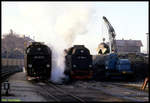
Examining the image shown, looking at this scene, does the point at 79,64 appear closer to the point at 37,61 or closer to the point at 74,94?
the point at 37,61

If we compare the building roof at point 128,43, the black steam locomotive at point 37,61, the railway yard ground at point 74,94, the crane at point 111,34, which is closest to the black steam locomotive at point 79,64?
the black steam locomotive at point 37,61

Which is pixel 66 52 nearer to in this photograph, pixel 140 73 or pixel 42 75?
pixel 42 75

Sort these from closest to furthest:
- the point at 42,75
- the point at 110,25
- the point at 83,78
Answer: the point at 42,75
the point at 83,78
the point at 110,25

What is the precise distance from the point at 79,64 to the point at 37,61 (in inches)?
179

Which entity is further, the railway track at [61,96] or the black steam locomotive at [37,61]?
the black steam locomotive at [37,61]

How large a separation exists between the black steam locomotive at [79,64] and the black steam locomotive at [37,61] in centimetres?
279

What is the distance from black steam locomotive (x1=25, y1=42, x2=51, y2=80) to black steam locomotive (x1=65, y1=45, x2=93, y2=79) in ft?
9.16

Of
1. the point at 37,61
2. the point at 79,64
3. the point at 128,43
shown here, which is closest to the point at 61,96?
the point at 37,61

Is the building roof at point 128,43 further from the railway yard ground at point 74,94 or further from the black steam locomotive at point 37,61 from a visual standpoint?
the railway yard ground at point 74,94

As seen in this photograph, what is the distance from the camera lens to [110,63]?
32.1 m

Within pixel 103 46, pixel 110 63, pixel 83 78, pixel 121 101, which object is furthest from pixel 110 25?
pixel 121 101

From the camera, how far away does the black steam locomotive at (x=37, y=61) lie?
2658 centimetres

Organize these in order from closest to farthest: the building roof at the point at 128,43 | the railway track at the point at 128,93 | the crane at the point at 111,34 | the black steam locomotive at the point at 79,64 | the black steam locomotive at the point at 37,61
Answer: the railway track at the point at 128,93, the black steam locomotive at the point at 37,61, the black steam locomotive at the point at 79,64, the crane at the point at 111,34, the building roof at the point at 128,43

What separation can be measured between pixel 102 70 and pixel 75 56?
5.00 meters
